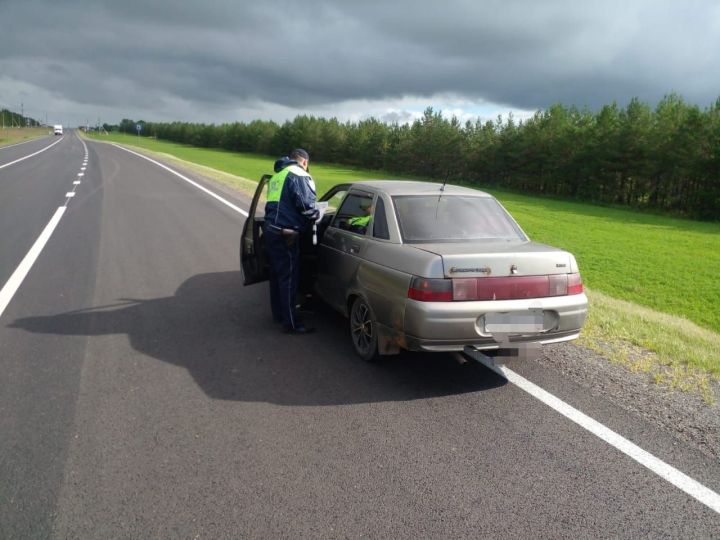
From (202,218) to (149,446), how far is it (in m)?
10.6

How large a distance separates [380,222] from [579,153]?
148ft

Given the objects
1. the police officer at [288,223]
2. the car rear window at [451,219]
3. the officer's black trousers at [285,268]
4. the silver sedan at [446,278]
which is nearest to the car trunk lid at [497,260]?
the silver sedan at [446,278]

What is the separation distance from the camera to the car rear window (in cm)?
479

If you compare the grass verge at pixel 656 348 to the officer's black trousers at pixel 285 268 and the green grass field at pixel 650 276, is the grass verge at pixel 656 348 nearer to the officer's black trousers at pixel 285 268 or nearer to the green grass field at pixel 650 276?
the green grass field at pixel 650 276

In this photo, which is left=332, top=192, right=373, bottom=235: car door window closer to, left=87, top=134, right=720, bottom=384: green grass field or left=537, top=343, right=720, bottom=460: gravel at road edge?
left=537, top=343, right=720, bottom=460: gravel at road edge

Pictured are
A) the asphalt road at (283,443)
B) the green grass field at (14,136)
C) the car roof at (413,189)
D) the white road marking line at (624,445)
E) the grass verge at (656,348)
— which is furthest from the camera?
the green grass field at (14,136)

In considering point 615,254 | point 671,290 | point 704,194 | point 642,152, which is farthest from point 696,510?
point 642,152

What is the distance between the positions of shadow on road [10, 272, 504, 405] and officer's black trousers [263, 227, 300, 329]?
9.3 inches

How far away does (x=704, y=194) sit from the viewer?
119 ft

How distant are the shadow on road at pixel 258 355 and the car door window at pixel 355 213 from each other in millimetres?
1125

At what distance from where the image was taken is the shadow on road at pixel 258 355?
14.1ft

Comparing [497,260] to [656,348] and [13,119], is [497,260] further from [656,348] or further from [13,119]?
[13,119]

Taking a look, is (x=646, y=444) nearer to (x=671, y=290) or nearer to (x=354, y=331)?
(x=354, y=331)

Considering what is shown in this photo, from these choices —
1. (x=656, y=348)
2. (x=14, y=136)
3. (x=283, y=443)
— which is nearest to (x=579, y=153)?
(x=656, y=348)
